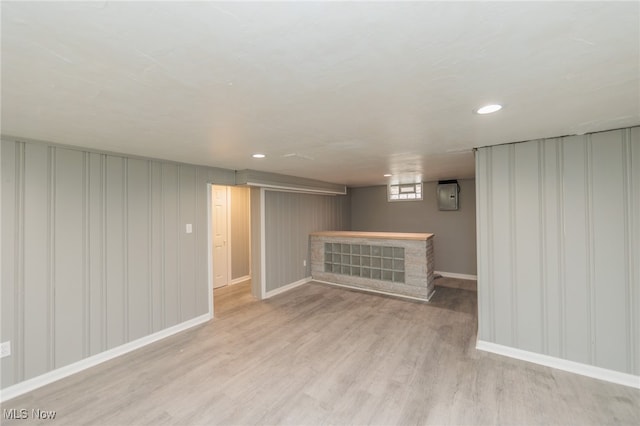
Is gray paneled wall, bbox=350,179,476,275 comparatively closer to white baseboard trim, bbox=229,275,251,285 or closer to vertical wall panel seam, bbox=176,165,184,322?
white baseboard trim, bbox=229,275,251,285

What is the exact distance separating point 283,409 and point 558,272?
9.11 ft

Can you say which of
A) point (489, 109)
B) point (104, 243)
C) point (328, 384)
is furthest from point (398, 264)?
point (104, 243)

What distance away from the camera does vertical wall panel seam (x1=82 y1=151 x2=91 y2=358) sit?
2727 mm

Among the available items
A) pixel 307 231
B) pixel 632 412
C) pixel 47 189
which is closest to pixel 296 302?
pixel 307 231

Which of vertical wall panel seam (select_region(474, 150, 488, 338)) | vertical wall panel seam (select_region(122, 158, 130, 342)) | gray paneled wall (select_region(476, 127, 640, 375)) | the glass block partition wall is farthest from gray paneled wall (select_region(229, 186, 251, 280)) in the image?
gray paneled wall (select_region(476, 127, 640, 375))

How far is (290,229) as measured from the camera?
17.7ft

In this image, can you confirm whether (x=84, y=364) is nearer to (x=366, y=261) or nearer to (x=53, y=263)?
(x=53, y=263)

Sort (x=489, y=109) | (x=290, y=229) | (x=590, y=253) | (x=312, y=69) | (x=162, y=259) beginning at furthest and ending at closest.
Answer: (x=290, y=229) → (x=162, y=259) → (x=590, y=253) → (x=489, y=109) → (x=312, y=69)

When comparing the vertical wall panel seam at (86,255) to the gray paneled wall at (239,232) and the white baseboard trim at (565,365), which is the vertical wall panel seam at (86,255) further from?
the white baseboard trim at (565,365)

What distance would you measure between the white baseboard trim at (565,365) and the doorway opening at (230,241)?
12.4 ft

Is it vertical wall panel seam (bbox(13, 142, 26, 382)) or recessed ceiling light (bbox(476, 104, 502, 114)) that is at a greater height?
recessed ceiling light (bbox(476, 104, 502, 114))

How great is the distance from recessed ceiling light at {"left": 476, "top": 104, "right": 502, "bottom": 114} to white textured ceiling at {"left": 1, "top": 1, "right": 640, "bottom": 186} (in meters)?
0.06

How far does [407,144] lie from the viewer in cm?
282

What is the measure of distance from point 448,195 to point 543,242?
347 cm
